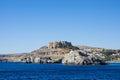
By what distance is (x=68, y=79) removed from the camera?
106 meters

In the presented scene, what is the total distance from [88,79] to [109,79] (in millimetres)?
6055

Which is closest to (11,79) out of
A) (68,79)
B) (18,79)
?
(18,79)

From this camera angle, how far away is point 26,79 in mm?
105250

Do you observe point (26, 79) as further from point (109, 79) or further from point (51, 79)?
point (109, 79)

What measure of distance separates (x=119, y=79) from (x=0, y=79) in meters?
32.4

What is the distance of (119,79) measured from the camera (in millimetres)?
103812

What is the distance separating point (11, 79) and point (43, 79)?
885cm

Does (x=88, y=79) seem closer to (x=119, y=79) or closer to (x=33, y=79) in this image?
(x=119, y=79)

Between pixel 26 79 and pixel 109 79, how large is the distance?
905 inches

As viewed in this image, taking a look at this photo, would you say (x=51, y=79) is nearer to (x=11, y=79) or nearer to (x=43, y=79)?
(x=43, y=79)

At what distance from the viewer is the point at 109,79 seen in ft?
347

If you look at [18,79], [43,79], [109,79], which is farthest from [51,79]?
[109,79]

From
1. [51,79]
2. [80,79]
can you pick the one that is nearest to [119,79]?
[80,79]

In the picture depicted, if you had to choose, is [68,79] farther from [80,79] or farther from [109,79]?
[109,79]
